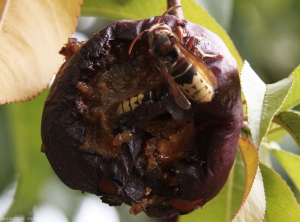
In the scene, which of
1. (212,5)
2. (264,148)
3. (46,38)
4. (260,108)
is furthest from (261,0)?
(260,108)

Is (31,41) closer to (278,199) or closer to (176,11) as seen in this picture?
(176,11)

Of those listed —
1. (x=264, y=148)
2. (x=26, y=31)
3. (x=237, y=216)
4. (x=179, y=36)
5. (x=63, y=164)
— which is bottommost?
(x=264, y=148)

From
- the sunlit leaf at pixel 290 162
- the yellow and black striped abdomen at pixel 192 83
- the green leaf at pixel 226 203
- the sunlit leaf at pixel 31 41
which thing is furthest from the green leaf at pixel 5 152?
the yellow and black striped abdomen at pixel 192 83

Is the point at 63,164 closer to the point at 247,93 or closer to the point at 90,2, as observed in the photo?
the point at 247,93

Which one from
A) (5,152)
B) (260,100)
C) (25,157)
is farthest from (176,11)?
(5,152)

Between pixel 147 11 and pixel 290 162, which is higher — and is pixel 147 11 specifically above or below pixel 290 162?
above

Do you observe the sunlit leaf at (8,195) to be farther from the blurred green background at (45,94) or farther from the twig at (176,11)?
the twig at (176,11)

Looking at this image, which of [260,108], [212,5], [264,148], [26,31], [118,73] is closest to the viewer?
[260,108]
